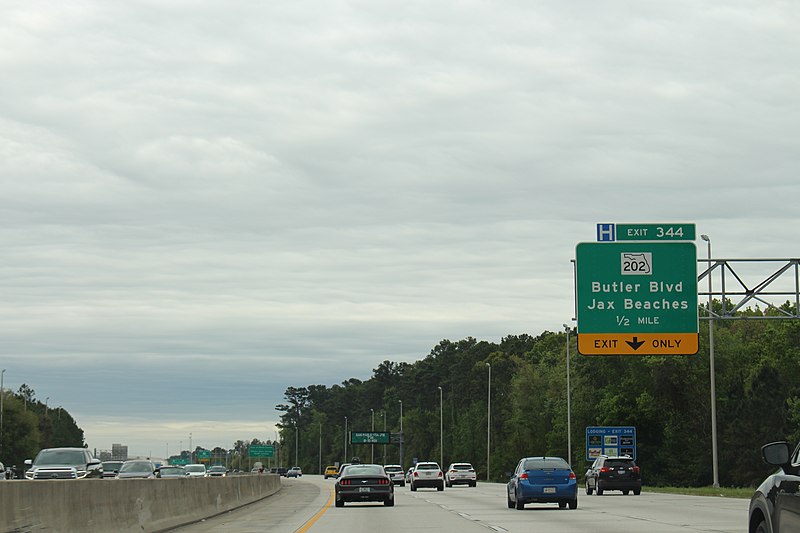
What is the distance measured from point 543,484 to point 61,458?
15.6 meters

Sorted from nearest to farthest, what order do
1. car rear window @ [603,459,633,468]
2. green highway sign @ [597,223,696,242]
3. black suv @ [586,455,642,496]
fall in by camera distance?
green highway sign @ [597,223,696,242] < black suv @ [586,455,642,496] < car rear window @ [603,459,633,468]

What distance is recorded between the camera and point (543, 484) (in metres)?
34.4

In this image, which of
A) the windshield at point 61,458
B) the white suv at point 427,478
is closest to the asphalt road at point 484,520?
the windshield at point 61,458

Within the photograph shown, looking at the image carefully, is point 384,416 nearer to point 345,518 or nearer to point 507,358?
point 507,358

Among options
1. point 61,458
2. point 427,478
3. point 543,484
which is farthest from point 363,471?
point 427,478

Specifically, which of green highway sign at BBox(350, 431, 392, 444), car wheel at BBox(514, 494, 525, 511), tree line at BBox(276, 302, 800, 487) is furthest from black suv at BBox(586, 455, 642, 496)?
green highway sign at BBox(350, 431, 392, 444)

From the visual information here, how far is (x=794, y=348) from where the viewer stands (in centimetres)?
9500

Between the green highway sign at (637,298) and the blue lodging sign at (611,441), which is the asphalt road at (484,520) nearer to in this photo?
the green highway sign at (637,298)

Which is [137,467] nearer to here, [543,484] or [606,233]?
[543,484]

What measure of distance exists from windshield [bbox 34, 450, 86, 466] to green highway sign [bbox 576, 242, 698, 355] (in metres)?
16.6

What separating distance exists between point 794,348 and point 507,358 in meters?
66.6

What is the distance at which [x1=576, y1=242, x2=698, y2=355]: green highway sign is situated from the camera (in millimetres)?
38688

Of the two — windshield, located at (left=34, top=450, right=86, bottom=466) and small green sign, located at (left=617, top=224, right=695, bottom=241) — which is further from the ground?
small green sign, located at (left=617, top=224, right=695, bottom=241)

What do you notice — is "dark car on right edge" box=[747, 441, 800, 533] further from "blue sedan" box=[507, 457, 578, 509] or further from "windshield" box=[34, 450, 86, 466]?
"windshield" box=[34, 450, 86, 466]
